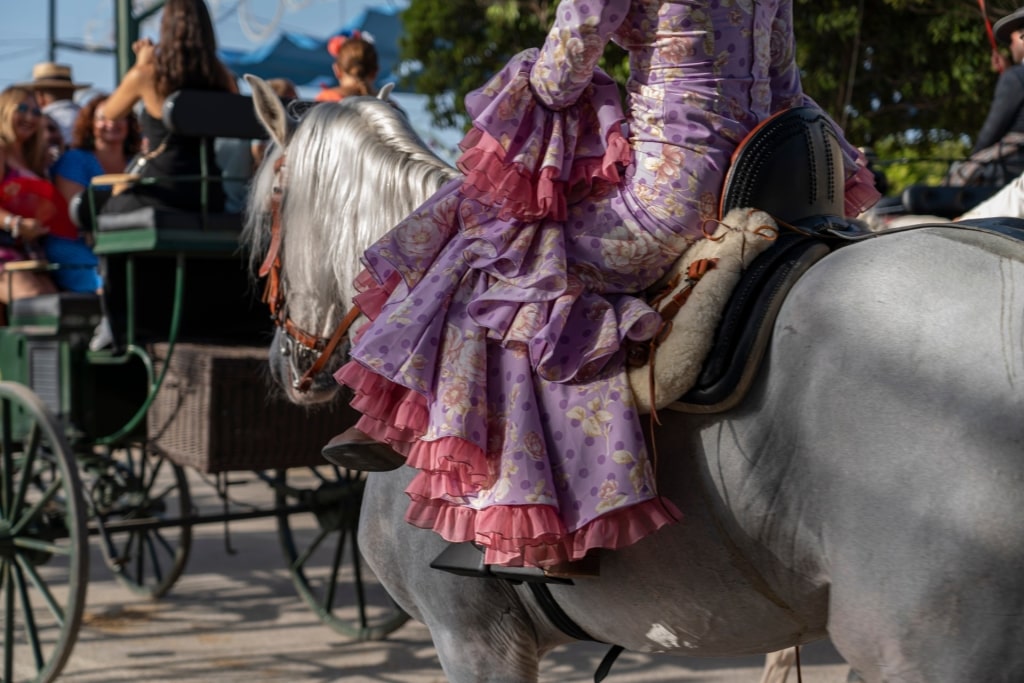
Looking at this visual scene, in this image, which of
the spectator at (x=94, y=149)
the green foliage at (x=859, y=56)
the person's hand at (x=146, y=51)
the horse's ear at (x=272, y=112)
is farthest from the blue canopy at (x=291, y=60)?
the horse's ear at (x=272, y=112)

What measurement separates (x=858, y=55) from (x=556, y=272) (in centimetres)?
603

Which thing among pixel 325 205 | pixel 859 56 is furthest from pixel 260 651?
pixel 859 56

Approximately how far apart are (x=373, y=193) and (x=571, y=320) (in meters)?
0.91

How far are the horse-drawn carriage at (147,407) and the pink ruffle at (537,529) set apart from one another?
193 centimetres

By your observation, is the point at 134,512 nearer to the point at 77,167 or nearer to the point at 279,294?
the point at 77,167

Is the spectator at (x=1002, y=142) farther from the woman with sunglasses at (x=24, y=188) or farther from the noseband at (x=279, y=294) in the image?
the woman with sunglasses at (x=24, y=188)

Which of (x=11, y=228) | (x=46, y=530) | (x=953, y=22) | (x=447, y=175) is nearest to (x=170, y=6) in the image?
(x=11, y=228)

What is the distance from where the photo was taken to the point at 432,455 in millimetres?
2066

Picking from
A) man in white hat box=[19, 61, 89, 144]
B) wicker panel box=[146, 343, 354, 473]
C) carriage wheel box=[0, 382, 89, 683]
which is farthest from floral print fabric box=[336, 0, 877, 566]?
man in white hat box=[19, 61, 89, 144]

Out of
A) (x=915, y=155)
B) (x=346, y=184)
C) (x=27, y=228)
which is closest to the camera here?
(x=346, y=184)

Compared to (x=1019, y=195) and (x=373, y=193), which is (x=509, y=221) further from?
(x=1019, y=195)

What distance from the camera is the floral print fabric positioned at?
2029 millimetres

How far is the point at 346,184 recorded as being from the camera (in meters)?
2.84

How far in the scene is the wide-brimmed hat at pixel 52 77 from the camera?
345 inches
